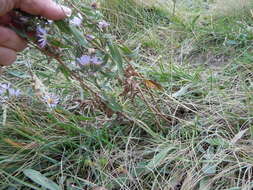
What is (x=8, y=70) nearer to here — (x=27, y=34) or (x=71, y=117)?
(x=71, y=117)

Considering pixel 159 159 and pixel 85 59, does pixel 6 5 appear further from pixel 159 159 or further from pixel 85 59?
pixel 159 159

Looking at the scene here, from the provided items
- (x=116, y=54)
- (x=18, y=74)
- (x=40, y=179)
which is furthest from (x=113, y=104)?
(x=18, y=74)

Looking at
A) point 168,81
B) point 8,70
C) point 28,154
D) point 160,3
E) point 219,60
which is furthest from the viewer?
point 160,3

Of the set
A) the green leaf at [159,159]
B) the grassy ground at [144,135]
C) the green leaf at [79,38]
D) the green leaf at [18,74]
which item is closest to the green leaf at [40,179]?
the grassy ground at [144,135]

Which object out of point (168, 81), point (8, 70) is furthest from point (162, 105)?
point (8, 70)

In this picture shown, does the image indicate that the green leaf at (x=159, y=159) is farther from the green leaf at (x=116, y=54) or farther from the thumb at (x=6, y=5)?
the thumb at (x=6, y=5)
